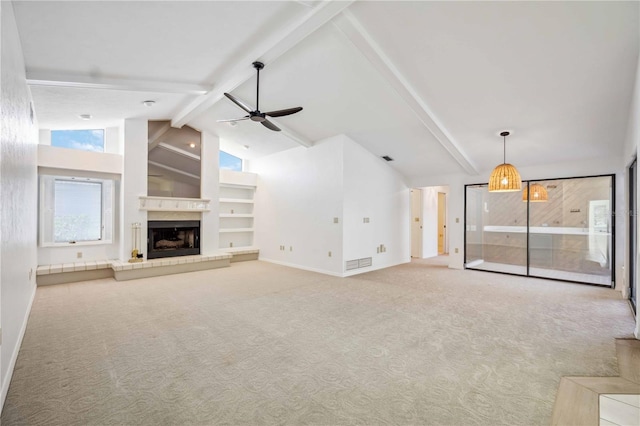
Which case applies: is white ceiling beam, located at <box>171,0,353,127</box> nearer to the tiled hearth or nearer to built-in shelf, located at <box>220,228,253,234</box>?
the tiled hearth

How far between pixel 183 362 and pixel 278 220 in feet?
17.4

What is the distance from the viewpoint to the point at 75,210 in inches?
233

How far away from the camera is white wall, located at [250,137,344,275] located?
244 inches

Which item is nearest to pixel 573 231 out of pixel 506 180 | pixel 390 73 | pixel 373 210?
pixel 506 180

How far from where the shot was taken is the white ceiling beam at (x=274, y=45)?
303cm

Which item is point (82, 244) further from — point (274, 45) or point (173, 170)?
point (274, 45)

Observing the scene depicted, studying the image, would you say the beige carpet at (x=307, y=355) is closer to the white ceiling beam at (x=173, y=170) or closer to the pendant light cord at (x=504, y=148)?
the pendant light cord at (x=504, y=148)

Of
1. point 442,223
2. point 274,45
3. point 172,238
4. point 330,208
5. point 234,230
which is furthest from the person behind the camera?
point 442,223

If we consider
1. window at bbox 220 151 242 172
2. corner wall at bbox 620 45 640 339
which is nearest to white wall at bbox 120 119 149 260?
window at bbox 220 151 242 172

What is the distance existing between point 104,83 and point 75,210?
3.24 meters

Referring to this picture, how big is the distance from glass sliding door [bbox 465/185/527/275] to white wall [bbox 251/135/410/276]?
1.59 m

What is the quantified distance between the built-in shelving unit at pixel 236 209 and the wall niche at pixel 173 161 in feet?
3.18

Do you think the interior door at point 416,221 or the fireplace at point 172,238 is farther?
the interior door at point 416,221

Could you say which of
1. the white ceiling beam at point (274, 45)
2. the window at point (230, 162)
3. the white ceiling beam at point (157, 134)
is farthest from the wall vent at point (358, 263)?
the white ceiling beam at point (157, 134)
